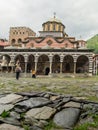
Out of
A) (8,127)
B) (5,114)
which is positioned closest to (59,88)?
(5,114)

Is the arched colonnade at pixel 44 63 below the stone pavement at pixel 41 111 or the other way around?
the other way around

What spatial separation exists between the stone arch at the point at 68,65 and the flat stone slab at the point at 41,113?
1977 inches

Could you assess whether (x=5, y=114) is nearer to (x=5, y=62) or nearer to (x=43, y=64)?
(x=43, y=64)

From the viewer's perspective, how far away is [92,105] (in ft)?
26.1

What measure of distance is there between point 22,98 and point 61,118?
217 cm

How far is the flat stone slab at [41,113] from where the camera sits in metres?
7.15

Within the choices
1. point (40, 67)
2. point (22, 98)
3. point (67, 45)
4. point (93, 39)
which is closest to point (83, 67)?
point (67, 45)

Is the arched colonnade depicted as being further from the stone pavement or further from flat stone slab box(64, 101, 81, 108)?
flat stone slab box(64, 101, 81, 108)

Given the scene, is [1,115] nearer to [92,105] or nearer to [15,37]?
[92,105]

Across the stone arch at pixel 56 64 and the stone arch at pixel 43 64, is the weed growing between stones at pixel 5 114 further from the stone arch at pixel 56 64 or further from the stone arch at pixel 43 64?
the stone arch at pixel 43 64

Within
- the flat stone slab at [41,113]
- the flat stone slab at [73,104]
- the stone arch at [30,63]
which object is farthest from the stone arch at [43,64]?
the flat stone slab at [41,113]

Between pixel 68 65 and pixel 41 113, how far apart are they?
51.1 metres

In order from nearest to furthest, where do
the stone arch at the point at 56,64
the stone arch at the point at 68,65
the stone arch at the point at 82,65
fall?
1. the stone arch at the point at 56,64
2. the stone arch at the point at 82,65
3. the stone arch at the point at 68,65

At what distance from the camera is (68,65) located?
2291 inches
